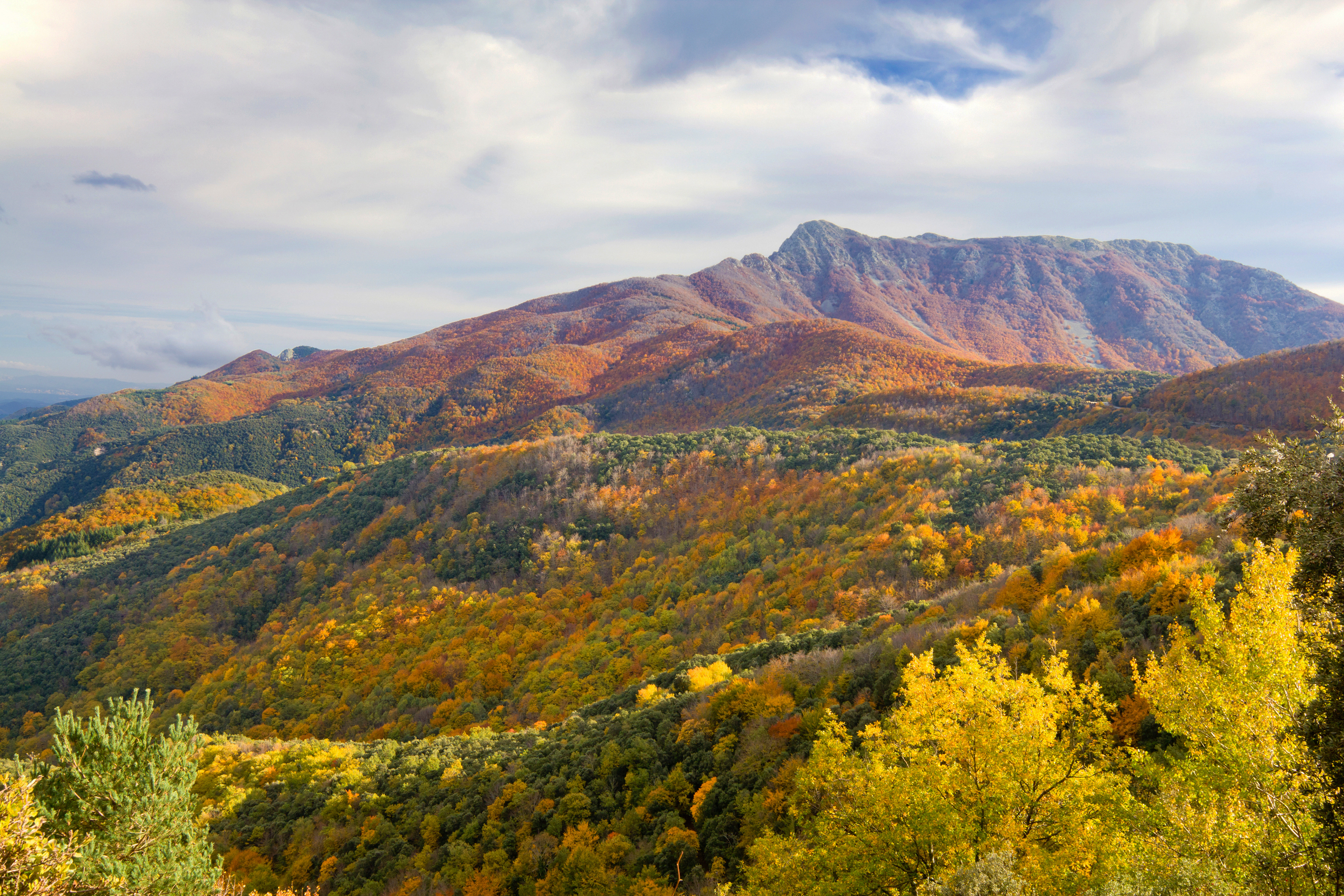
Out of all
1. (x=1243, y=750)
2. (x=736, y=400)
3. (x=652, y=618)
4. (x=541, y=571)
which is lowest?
(x=652, y=618)

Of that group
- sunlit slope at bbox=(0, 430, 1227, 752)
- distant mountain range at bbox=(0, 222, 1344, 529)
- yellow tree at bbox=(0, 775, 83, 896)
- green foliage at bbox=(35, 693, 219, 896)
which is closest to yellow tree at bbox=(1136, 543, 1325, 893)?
yellow tree at bbox=(0, 775, 83, 896)

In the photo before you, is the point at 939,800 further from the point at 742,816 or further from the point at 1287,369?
the point at 1287,369

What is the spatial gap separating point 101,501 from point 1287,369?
577 ft

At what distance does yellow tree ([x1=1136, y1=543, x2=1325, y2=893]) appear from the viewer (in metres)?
7.58

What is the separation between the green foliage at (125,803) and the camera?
10844 mm

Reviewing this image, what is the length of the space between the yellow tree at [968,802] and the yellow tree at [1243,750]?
0.99 meters

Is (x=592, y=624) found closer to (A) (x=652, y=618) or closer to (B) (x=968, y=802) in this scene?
(A) (x=652, y=618)

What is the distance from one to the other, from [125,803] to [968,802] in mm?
16941

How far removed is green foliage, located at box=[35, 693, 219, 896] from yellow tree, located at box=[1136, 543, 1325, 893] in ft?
58.2

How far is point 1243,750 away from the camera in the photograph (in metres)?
9.34

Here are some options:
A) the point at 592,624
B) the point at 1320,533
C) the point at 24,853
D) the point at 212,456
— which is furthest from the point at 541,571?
the point at 212,456

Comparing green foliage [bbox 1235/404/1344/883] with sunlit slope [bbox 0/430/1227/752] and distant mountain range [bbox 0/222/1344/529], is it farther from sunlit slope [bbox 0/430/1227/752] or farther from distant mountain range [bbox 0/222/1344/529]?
distant mountain range [bbox 0/222/1344/529]

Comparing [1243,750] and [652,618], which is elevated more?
[1243,750]

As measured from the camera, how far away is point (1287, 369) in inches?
2280
